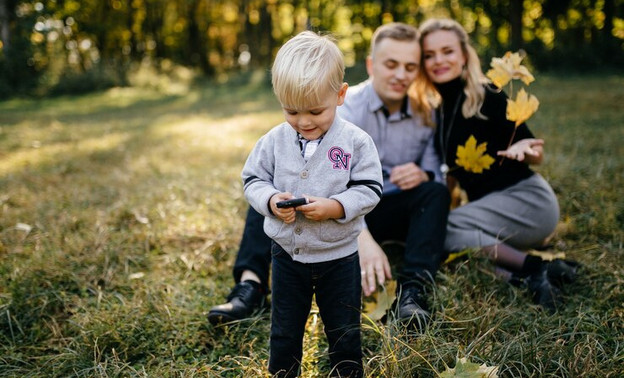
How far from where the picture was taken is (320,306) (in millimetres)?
1721

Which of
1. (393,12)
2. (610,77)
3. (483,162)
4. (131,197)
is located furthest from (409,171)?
(393,12)

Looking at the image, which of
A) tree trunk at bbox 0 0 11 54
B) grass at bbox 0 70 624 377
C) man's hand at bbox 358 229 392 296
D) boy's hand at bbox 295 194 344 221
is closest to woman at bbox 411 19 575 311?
grass at bbox 0 70 624 377

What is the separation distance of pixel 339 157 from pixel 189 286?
1282 mm

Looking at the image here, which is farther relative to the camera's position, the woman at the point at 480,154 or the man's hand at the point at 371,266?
the woman at the point at 480,154

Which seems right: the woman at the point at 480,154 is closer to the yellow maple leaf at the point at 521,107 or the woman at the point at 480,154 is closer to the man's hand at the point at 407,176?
the yellow maple leaf at the point at 521,107

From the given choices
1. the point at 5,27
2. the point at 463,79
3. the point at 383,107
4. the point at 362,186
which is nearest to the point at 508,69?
the point at 463,79

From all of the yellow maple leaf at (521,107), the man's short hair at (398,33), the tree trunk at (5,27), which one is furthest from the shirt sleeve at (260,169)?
the tree trunk at (5,27)

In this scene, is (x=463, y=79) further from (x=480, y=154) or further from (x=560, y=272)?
(x=560, y=272)

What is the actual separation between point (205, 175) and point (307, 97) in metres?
3.07

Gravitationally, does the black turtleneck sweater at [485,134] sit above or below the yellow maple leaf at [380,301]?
above

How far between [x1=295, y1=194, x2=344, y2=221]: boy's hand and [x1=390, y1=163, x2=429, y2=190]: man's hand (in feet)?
4.04

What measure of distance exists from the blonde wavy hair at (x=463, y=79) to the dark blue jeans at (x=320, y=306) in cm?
147

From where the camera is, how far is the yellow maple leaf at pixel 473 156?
2672mm

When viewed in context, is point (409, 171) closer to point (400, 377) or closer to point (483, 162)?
point (483, 162)
